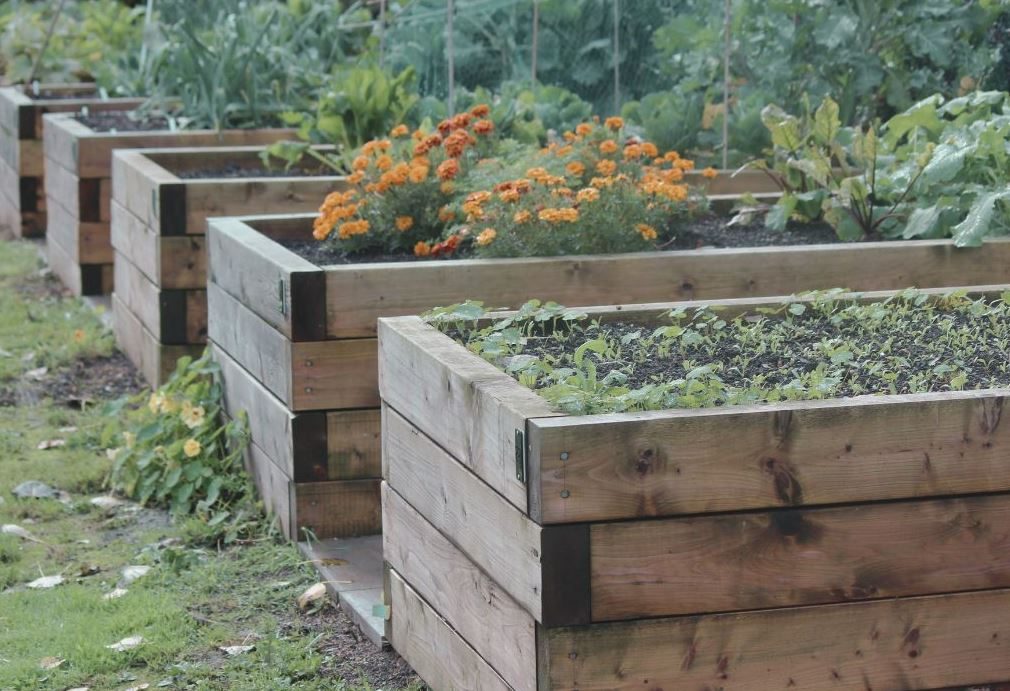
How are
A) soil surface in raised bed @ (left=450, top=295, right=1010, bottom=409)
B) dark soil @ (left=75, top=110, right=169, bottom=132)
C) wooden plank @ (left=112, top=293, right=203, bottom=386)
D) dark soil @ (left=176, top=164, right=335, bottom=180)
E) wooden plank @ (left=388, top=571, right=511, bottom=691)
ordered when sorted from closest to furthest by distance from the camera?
1. soil surface in raised bed @ (left=450, top=295, right=1010, bottom=409)
2. wooden plank @ (left=388, top=571, right=511, bottom=691)
3. wooden plank @ (left=112, top=293, right=203, bottom=386)
4. dark soil @ (left=176, top=164, right=335, bottom=180)
5. dark soil @ (left=75, top=110, right=169, bottom=132)

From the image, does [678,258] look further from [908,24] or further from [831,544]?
[908,24]

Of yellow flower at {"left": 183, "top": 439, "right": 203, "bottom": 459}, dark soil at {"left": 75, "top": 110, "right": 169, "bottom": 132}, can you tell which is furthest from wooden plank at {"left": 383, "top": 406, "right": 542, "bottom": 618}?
dark soil at {"left": 75, "top": 110, "right": 169, "bottom": 132}

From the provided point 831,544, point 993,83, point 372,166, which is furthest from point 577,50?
point 831,544

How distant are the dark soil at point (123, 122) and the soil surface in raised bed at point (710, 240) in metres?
3.31

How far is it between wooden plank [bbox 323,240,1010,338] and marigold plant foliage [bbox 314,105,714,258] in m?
0.11

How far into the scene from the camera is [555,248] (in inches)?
182

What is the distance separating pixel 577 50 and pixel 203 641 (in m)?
5.01

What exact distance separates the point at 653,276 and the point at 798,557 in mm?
1900

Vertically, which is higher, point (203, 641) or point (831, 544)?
point (831, 544)

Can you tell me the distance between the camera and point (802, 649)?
283cm

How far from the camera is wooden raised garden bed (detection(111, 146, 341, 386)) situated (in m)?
5.88

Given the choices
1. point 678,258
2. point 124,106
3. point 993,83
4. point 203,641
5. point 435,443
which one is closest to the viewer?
point 435,443

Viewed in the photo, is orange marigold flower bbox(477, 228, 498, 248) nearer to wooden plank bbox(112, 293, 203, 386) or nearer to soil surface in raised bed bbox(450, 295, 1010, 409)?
soil surface in raised bed bbox(450, 295, 1010, 409)

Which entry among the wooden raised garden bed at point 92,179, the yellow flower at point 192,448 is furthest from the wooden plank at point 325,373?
the wooden raised garden bed at point 92,179
